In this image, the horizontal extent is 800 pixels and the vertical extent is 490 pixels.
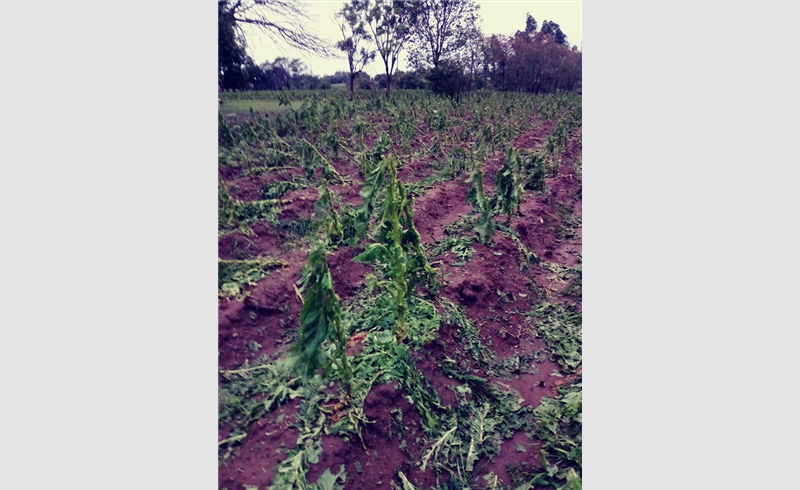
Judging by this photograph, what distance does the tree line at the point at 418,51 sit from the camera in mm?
2906

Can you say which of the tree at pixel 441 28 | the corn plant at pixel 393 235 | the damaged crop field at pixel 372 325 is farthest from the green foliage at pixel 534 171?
the corn plant at pixel 393 235

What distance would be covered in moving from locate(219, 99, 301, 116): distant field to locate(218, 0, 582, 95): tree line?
0.35 ft

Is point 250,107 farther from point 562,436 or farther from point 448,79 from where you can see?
point 562,436

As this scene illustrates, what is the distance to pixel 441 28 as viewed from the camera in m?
3.62

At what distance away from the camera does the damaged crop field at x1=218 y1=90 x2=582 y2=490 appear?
2645 mm

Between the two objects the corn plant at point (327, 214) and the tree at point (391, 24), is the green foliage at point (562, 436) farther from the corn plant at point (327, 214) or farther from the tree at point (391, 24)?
the tree at point (391, 24)

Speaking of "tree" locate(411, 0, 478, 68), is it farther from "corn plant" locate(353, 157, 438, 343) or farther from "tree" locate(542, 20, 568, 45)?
"corn plant" locate(353, 157, 438, 343)

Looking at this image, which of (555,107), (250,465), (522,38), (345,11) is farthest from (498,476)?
(555,107)

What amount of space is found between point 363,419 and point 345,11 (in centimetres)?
284

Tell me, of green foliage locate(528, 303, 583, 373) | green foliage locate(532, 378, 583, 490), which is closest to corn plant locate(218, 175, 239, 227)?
green foliage locate(532, 378, 583, 490)

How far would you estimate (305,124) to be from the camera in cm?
340

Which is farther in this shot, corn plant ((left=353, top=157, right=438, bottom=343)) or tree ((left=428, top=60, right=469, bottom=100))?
tree ((left=428, top=60, right=469, bottom=100))

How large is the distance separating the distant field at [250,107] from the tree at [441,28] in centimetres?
132

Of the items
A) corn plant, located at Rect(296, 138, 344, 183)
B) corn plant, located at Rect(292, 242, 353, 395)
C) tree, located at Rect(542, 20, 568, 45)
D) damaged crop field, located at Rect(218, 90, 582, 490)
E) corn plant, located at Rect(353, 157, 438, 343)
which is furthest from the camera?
tree, located at Rect(542, 20, 568, 45)
